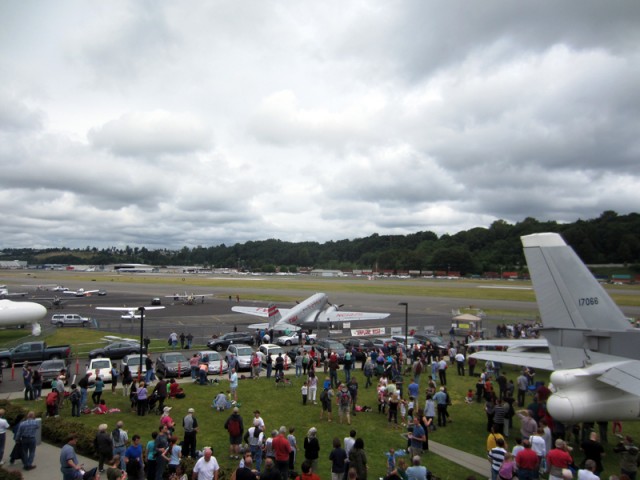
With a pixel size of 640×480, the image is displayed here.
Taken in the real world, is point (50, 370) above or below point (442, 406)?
below

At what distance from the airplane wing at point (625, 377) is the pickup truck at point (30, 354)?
2664cm

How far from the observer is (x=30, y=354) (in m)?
23.9

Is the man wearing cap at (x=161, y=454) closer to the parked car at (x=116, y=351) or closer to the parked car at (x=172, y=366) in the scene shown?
the parked car at (x=172, y=366)

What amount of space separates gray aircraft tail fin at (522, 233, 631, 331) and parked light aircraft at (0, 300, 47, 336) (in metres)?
35.4

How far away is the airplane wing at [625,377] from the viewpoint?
9.82 metres

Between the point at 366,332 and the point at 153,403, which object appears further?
the point at 366,332

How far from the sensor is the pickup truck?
23484 mm

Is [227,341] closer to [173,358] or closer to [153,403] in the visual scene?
[173,358]

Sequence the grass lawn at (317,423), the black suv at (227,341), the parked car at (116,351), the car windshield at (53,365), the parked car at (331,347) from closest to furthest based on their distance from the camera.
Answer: the grass lawn at (317,423)
the car windshield at (53,365)
the parked car at (116,351)
the parked car at (331,347)
the black suv at (227,341)

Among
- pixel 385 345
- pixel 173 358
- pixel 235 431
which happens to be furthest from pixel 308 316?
pixel 235 431

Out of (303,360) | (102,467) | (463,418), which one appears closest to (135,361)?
(303,360)

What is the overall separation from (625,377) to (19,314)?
37.8m

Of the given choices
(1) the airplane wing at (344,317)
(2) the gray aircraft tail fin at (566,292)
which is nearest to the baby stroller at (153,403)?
(2) the gray aircraft tail fin at (566,292)

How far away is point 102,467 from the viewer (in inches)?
392
